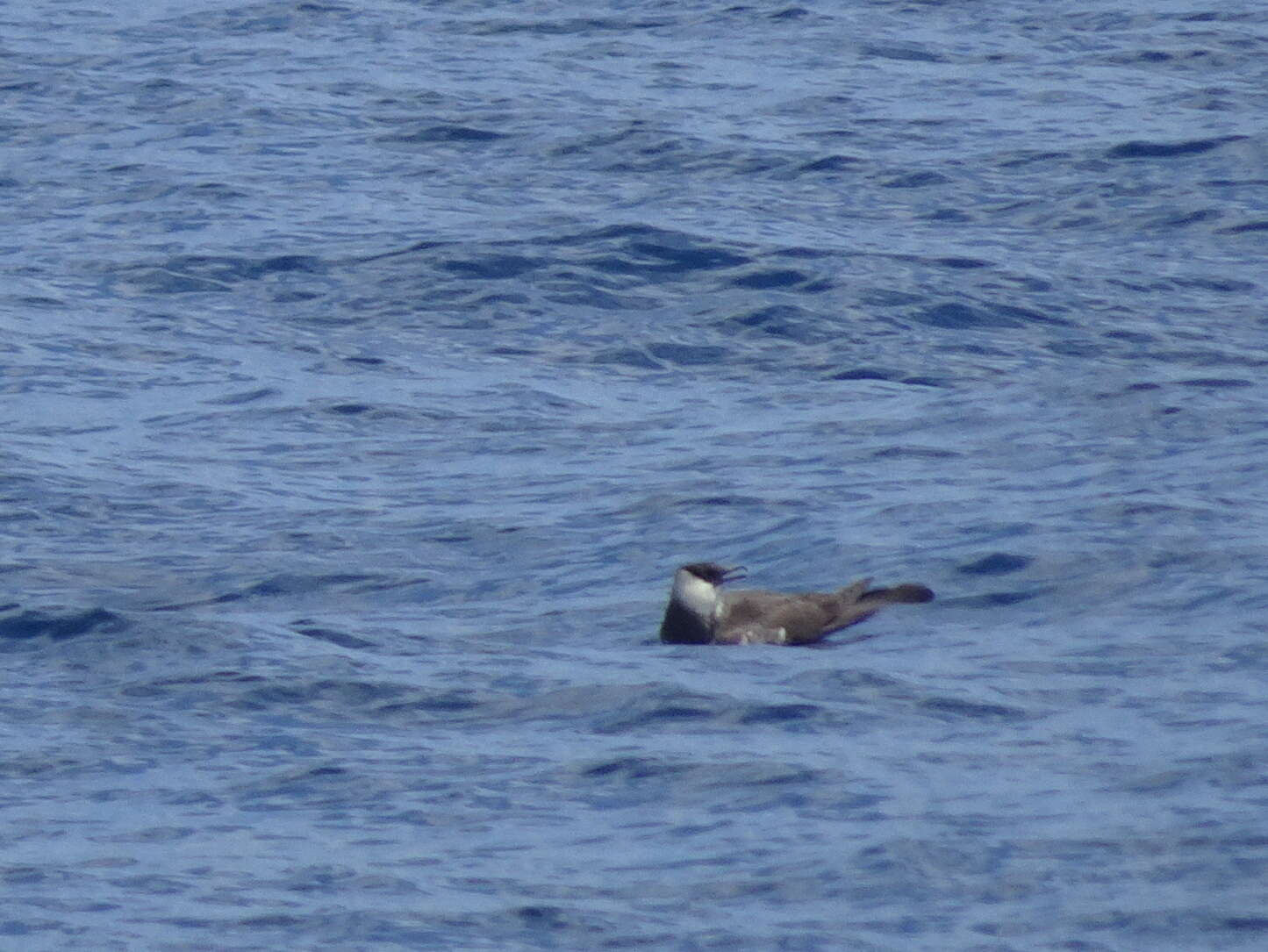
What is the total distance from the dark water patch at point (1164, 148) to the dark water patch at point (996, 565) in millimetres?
7786

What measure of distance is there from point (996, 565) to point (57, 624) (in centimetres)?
436

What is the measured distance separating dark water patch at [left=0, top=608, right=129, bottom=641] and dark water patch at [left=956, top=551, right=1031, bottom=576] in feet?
12.8

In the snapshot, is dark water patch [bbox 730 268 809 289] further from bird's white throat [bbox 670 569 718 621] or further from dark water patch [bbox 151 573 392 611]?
bird's white throat [bbox 670 569 718 621]

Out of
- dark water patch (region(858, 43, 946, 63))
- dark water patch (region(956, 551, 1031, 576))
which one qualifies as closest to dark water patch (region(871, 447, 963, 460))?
dark water patch (region(956, 551, 1031, 576))

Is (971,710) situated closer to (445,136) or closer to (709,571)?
(709,571)

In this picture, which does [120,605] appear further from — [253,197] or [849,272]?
[253,197]

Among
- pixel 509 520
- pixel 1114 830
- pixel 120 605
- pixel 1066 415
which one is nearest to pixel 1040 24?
pixel 1066 415

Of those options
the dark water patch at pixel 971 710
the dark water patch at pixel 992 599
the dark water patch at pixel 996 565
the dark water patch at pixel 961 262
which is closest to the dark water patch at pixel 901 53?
the dark water patch at pixel 961 262

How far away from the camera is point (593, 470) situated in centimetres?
1295

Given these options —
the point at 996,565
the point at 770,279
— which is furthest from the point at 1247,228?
the point at 996,565

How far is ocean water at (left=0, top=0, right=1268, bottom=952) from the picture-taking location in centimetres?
812

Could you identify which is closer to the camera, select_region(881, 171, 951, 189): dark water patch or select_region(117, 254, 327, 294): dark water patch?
select_region(117, 254, 327, 294): dark water patch

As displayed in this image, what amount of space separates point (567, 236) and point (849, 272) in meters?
2.21

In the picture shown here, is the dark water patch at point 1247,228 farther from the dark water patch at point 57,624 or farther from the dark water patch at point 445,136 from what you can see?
the dark water patch at point 57,624
